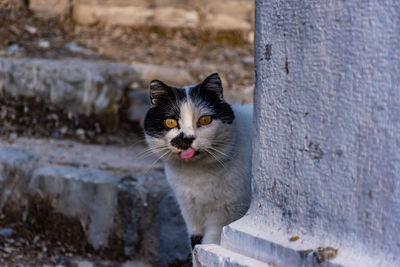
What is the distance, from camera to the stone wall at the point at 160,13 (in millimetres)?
4488

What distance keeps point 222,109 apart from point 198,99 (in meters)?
0.12

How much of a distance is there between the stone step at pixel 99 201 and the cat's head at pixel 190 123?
577mm

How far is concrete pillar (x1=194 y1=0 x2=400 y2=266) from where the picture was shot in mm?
1087

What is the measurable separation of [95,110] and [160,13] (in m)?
1.59

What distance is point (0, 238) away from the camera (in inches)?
107

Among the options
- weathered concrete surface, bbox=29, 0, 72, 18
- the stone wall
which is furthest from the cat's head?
weathered concrete surface, bbox=29, 0, 72, 18

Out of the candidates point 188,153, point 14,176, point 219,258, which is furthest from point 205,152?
point 14,176

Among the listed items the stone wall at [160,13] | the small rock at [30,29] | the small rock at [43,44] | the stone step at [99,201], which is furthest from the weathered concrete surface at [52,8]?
the stone step at [99,201]

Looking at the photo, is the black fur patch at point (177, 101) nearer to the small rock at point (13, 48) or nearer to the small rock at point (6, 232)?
the small rock at point (6, 232)

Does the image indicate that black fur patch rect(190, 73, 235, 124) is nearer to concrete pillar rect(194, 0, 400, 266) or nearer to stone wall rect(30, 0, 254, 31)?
concrete pillar rect(194, 0, 400, 266)

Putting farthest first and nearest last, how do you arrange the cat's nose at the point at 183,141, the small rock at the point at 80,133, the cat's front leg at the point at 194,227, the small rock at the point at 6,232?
the small rock at the point at 80,133, the small rock at the point at 6,232, the cat's front leg at the point at 194,227, the cat's nose at the point at 183,141

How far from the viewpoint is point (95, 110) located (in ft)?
11.0

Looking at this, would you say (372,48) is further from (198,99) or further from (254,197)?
(198,99)

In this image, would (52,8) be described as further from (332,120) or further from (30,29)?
(332,120)
